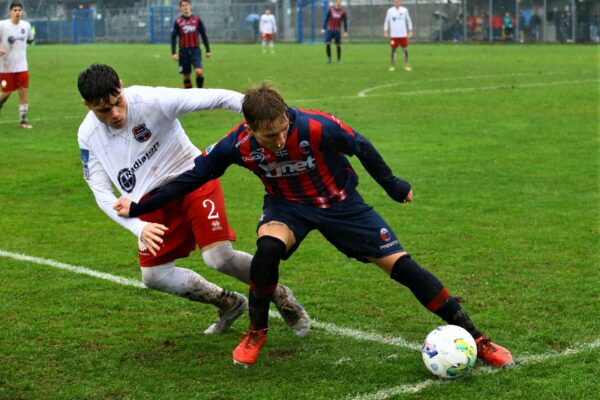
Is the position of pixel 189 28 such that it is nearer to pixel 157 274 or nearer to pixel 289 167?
pixel 157 274

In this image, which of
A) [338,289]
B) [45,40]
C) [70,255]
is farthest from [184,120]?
[45,40]

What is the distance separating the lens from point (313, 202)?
18.3 ft

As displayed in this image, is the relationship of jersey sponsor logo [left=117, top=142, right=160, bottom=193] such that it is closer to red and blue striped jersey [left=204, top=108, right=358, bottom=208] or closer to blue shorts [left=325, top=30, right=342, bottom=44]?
red and blue striped jersey [left=204, top=108, right=358, bottom=208]

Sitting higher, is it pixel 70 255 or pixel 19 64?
pixel 19 64

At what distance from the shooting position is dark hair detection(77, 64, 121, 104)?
558cm

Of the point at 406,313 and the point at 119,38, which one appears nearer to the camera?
the point at 406,313

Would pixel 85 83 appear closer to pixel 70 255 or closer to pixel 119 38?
pixel 70 255

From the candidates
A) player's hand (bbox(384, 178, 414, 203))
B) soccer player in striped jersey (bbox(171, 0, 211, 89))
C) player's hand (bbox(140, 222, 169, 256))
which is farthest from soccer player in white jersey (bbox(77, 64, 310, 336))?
soccer player in striped jersey (bbox(171, 0, 211, 89))

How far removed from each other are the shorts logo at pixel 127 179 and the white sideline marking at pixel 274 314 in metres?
1.39

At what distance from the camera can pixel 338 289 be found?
7273mm

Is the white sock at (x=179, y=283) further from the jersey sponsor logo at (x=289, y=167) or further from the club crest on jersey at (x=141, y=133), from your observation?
the jersey sponsor logo at (x=289, y=167)

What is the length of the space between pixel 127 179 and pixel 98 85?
69 centimetres

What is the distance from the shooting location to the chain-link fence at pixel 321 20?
51.6 meters

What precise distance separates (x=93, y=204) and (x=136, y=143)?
5099mm
